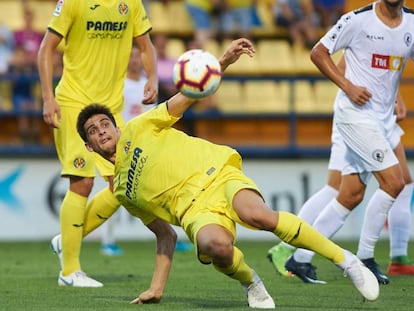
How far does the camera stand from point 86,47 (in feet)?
30.1

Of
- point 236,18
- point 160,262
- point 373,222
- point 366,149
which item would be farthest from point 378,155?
point 236,18

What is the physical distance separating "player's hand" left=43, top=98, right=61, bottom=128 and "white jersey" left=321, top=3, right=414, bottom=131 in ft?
7.00

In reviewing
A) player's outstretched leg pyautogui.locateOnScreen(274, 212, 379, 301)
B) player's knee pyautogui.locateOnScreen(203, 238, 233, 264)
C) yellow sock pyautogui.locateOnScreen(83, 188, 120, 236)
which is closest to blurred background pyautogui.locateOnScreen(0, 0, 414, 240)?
yellow sock pyautogui.locateOnScreen(83, 188, 120, 236)

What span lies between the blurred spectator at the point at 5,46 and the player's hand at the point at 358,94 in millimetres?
7528

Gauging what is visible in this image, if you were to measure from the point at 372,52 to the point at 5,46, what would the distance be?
8013mm

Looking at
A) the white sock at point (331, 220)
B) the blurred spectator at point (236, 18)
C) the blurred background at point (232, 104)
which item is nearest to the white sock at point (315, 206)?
the white sock at point (331, 220)

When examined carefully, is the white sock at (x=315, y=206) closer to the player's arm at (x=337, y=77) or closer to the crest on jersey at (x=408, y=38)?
the player's arm at (x=337, y=77)

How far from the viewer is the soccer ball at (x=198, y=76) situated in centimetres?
679

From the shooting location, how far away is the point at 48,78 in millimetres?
8945

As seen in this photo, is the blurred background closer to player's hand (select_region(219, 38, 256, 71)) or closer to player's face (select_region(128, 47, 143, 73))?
player's face (select_region(128, 47, 143, 73))

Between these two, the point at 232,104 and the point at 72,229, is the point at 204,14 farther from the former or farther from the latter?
the point at 72,229

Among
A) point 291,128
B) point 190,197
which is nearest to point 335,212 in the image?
point 190,197

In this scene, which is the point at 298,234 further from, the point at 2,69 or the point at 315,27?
the point at 315,27

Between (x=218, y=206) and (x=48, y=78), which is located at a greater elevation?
(x=48, y=78)
